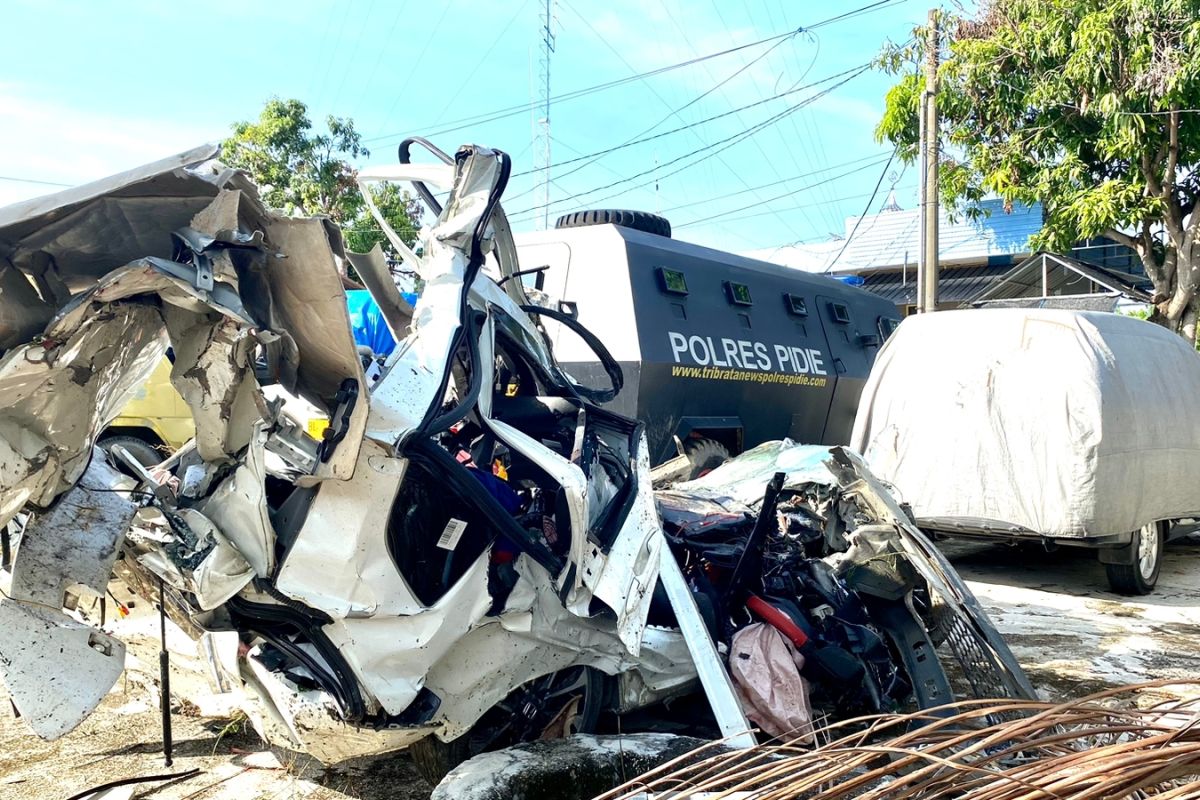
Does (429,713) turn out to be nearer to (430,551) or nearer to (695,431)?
(430,551)

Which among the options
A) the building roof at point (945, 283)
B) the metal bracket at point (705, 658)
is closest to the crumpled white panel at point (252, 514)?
the metal bracket at point (705, 658)

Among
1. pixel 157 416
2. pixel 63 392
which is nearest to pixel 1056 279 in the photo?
pixel 157 416

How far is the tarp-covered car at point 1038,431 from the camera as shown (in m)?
7.06

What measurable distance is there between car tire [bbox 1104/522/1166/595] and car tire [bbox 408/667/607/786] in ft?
18.2

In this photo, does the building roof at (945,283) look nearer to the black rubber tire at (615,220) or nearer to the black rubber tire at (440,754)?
the black rubber tire at (615,220)

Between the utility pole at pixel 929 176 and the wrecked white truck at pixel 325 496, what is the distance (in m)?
10.4

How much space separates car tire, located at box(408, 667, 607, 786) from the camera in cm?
348

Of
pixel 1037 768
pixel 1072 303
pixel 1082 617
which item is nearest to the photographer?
pixel 1037 768

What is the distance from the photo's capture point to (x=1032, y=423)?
7.19 meters

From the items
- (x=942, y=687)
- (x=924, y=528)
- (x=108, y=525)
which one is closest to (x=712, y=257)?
(x=924, y=528)

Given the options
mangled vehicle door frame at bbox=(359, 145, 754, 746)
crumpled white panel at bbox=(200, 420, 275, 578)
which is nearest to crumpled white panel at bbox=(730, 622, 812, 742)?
mangled vehicle door frame at bbox=(359, 145, 754, 746)

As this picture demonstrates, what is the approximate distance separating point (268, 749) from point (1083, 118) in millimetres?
13183

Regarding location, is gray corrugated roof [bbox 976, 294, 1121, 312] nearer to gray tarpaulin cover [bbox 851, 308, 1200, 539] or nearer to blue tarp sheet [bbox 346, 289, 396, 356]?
gray tarpaulin cover [bbox 851, 308, 1200, 539]

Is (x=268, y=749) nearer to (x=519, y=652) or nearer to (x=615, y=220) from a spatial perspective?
(x=519, y=652)
